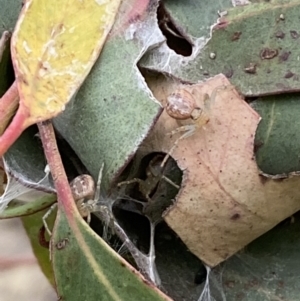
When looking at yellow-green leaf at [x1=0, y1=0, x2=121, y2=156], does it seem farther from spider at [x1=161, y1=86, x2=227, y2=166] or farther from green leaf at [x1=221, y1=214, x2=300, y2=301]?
green leaf at [x1=221, y1=214, x2=300, y2=301]

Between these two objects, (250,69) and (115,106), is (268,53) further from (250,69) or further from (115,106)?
(115,106)

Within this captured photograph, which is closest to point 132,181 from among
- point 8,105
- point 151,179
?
point 151,179

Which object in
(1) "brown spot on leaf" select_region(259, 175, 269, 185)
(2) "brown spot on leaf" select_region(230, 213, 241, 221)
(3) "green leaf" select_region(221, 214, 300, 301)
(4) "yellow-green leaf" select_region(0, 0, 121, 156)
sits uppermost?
(4) "yellow-green leaf" select_region(0, 0, 121, 156)

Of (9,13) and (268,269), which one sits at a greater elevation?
(9,13)

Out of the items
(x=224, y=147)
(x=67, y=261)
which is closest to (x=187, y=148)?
(x=224, y=147)

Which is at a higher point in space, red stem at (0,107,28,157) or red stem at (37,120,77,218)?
red stem at (0,107,28,157)

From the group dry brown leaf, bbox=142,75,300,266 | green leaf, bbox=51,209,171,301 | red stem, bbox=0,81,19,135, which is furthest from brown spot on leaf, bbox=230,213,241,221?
red stem, bbox=0,81,19,135

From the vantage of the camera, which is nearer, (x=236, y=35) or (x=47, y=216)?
(x=236, y=35)
